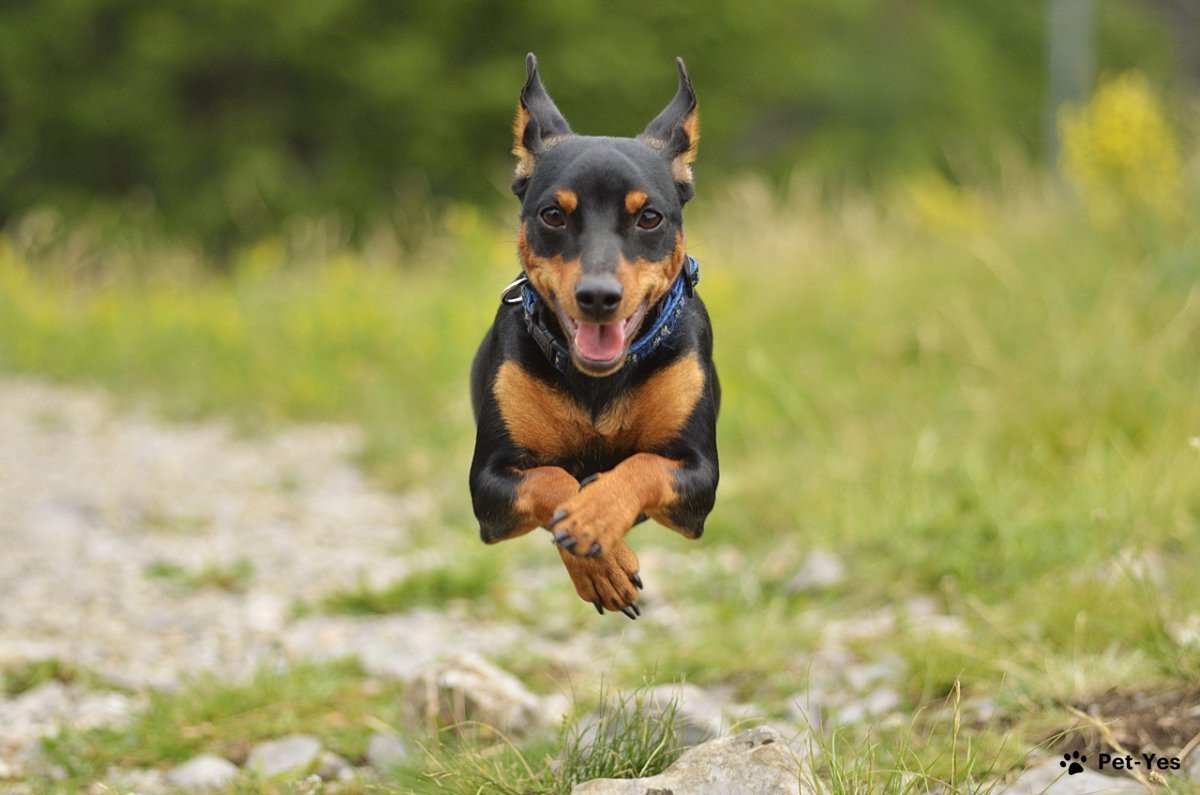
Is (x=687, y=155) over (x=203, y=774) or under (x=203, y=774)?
over

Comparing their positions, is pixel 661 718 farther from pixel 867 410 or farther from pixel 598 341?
pixel 867 410

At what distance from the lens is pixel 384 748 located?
396 cm

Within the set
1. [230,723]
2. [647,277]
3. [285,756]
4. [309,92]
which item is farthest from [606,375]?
[309,92]

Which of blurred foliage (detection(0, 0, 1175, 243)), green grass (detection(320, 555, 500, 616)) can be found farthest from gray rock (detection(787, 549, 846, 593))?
blurred foliage (detection(0, 0, 1175, 243))

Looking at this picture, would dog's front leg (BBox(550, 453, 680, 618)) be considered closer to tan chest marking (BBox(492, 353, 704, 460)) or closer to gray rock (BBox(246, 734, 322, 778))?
tan chest marking (BBox(492, 353, 704, 460))

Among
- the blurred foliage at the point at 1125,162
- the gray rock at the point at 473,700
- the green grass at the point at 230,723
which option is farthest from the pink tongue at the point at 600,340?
the blurred foliage at the point at 1125,162

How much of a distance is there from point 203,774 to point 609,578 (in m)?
2.00

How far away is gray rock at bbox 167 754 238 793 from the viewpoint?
3.67 meters

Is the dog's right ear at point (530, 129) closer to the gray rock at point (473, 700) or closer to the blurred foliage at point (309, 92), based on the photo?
the gray rock at point (473, 700)

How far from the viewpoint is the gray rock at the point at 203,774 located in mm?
3670

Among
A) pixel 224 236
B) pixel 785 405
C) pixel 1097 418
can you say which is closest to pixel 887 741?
pixel 1097 418

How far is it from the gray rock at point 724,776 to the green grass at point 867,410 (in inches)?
5.3

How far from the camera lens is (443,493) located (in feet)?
23.2

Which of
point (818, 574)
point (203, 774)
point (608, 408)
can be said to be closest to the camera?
point (608, 408)
